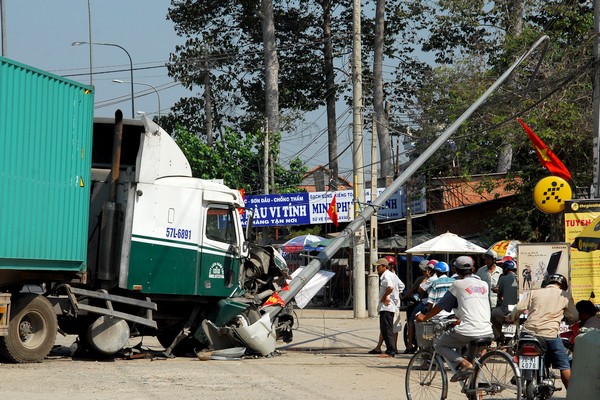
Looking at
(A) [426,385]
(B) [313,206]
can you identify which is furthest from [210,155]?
(A) [426,385]

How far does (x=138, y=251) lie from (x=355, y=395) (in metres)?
5.29

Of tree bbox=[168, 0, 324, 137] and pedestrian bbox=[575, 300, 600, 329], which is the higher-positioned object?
tree bbox=[168, 0, 324, 137]

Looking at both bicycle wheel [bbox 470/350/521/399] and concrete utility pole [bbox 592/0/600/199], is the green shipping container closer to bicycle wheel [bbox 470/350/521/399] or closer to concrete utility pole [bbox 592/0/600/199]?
bicycle wheel [bbox 470/350/521/399]

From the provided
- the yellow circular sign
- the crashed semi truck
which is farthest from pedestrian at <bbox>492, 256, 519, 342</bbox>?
the yellow circular sign

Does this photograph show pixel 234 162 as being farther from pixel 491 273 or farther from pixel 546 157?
pixel 491 273

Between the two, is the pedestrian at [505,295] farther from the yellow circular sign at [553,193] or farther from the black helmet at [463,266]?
the black helmet at [463,266]

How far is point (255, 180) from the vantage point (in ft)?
146

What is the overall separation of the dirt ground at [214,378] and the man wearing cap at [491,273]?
1.92m

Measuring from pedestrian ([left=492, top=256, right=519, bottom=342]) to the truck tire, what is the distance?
6.99 m

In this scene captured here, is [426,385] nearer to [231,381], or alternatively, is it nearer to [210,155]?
[231,381]

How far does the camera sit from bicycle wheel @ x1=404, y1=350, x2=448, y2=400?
389 inches

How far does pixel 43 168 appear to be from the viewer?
13.6 m

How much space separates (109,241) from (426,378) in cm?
691

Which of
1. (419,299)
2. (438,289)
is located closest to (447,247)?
(419,299)
